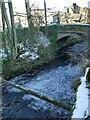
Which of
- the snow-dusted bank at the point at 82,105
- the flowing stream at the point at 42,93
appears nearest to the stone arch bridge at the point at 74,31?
the flowing stream at the point at 42,93

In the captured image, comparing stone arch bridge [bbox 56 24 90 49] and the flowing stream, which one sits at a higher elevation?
stone arch bridge [bbox 56 24 90 49]

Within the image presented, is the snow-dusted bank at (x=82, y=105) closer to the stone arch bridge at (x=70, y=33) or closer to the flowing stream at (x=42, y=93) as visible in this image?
the flowing stream at (x=42, y=93)

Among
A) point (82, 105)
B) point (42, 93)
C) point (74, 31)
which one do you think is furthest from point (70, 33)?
point (82, 105)

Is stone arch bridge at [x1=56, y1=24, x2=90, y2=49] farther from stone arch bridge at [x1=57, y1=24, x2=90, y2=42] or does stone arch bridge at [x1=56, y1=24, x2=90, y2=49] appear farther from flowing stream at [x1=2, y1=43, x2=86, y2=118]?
flowing stream at [x1=2, y1=43, x2=86, y2=118]

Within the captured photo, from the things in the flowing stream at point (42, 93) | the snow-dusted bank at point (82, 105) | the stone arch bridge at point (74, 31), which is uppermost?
the stone arch bridge at point (74, 31)

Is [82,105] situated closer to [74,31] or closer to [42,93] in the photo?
[42,93]

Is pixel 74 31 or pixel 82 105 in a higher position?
pixel 74 31

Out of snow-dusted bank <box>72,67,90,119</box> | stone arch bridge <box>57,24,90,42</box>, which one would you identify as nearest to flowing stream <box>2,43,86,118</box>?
stone arch bridge <box>57,24,90,42</box>

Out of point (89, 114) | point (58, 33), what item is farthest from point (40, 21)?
point (89, 114)

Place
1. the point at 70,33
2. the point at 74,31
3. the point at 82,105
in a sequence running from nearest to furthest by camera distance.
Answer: the point at 82,105 < the point at 74,31 < the point at 70,33

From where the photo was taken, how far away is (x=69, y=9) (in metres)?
24.3

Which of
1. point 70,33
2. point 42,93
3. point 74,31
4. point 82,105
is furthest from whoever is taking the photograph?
point 70,33

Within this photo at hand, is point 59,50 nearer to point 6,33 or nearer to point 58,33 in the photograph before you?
point 58,33

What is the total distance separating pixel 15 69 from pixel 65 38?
23.8ft
